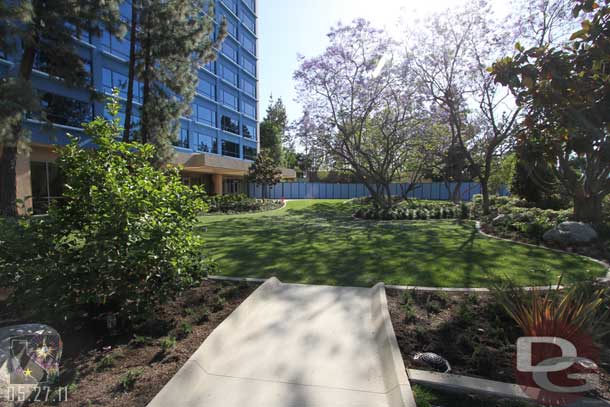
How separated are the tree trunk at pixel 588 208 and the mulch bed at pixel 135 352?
1094 cm

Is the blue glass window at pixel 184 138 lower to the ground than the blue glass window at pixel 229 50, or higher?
lower

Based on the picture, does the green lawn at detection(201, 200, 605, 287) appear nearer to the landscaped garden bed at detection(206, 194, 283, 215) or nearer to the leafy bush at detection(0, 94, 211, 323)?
the leafy bush at detection(0, 94, 211, 323)

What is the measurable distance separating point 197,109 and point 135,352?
1176 inches

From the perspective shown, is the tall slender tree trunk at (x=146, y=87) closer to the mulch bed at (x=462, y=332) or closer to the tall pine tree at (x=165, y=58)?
the tall pine tree at (x=165, y=58)

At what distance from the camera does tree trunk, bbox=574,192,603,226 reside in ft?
32.0

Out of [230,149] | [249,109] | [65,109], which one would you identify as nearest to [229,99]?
[249,109]

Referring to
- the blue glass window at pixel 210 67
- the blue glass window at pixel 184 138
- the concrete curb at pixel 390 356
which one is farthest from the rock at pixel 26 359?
the blue glass window at pixel 210 67

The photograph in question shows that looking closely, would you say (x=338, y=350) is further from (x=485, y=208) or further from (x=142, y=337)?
(x=485, y=208)

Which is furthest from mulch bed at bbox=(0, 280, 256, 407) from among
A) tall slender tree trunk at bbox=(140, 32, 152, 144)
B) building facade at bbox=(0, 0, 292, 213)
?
tall slender tree trunk at bbox=(140, 32, 152, 144)

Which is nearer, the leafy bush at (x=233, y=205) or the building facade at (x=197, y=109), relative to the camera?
the building facade at (x=197, y=109)

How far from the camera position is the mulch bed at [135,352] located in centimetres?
257

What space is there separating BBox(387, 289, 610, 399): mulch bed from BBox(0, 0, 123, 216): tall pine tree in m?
10.8

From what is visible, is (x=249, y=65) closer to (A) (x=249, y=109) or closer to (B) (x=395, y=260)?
(A) (x=249, y=109)

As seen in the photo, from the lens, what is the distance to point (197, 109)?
29984 mm
